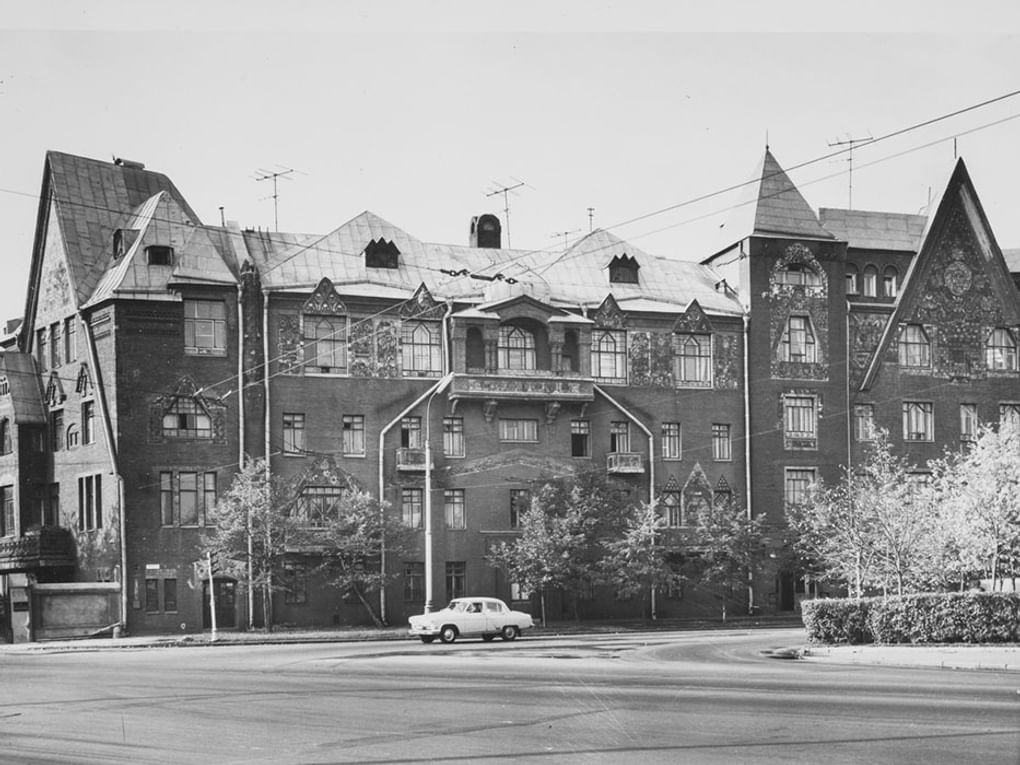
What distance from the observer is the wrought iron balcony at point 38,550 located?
5894cm

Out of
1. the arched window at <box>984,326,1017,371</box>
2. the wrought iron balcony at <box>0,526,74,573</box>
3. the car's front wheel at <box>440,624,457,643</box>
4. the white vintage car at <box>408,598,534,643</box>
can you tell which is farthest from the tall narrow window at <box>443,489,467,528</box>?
the arched window at <box>984,326,1017,371</box>

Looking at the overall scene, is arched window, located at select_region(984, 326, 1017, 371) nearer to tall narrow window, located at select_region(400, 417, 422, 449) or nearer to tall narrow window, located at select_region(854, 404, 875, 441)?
tall narrow window, located at select_region(854, 404, 875, 441)

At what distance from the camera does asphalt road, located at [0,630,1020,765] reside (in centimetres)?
1638

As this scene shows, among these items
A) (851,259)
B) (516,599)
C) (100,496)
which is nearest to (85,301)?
(100,496)

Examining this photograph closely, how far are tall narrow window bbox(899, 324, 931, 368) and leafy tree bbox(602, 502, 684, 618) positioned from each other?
53.0 ft

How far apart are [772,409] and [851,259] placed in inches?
351

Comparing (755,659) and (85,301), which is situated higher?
(85,301)

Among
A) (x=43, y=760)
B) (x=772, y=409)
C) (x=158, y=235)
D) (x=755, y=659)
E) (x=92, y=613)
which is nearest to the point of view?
(x=43, y=760)

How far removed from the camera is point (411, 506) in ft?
200

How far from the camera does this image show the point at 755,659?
1351 inches

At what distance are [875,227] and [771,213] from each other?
6.77 metres


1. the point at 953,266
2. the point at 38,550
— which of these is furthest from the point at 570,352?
the point at 38,550

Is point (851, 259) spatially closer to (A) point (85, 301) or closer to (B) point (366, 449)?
(B) point (366, 449)

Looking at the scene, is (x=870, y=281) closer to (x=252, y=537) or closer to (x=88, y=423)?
(x=252, y=537)
